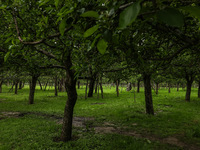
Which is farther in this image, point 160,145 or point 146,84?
point 146,84

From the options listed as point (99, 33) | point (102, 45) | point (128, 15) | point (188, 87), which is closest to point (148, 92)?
point (99, 33)

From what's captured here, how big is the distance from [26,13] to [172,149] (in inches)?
311

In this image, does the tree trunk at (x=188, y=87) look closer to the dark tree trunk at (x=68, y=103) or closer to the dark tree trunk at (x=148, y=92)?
the dark tree trunk at (x=148, y=92)

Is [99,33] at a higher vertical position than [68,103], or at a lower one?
higher

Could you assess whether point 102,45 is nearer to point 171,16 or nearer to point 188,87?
point 171,16

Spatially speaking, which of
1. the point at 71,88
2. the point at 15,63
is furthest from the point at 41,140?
the point at 15,63

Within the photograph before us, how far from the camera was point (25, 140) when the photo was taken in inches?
278

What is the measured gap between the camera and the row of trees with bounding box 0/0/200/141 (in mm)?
901

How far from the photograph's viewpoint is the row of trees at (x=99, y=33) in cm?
90

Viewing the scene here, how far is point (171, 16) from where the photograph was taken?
679 mm

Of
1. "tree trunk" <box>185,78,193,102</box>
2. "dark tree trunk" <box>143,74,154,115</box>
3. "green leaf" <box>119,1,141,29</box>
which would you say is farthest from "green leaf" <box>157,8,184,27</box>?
"tree trunk" <box>185,78,193,102</box>

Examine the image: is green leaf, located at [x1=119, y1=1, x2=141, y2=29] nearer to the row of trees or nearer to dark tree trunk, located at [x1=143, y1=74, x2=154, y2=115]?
the row of trees

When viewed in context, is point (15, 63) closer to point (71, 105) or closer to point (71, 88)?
point (71, 88)

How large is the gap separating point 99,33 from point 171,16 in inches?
25.6
